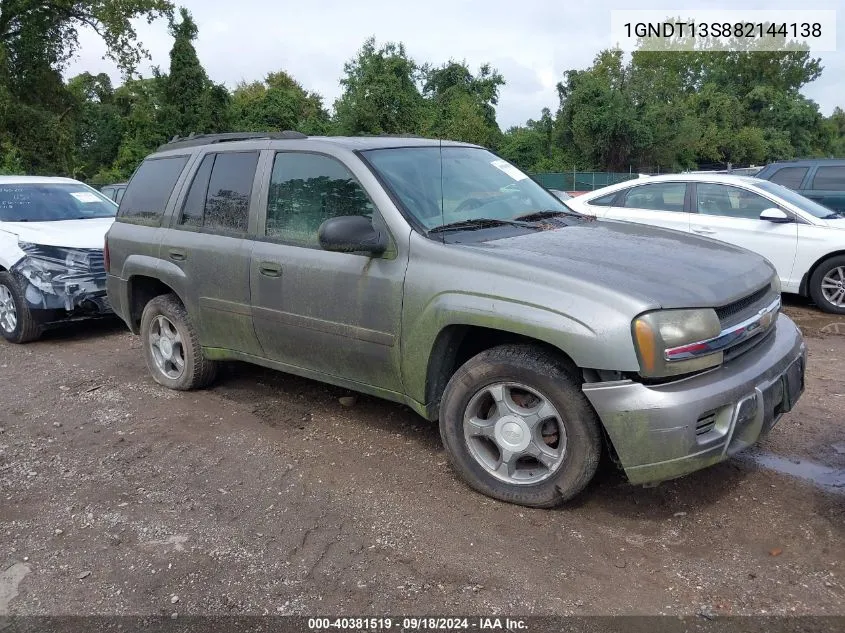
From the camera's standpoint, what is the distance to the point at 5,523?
358 centimetres

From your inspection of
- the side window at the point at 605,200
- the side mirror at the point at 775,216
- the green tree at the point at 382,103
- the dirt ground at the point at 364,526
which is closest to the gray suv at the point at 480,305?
the dirt ground at the point at 364,526

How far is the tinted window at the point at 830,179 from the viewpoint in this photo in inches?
420

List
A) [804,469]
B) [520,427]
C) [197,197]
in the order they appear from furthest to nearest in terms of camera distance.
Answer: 1. [197,197]
2. [804,469]
3. [520,427]

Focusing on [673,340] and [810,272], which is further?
[810,272]

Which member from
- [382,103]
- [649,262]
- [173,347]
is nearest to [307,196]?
[173,347]

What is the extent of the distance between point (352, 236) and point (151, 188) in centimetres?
250

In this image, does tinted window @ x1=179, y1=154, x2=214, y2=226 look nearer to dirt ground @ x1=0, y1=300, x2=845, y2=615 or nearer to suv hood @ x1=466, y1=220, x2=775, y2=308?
dirt ground @ x1=0, y1=300, x2=845, y2=615

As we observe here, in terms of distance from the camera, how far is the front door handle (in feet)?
14.1

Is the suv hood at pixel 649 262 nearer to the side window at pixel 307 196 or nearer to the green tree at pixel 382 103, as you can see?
the side window at pixel 307 196

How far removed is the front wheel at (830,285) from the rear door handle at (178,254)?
6533 mm

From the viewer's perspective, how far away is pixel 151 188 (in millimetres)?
5449

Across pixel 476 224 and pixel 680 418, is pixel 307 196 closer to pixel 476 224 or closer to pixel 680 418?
pixel 476 224

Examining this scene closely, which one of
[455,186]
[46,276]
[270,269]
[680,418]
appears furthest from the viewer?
[46,276]

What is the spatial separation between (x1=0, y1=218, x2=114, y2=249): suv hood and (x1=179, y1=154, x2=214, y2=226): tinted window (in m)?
2.58
